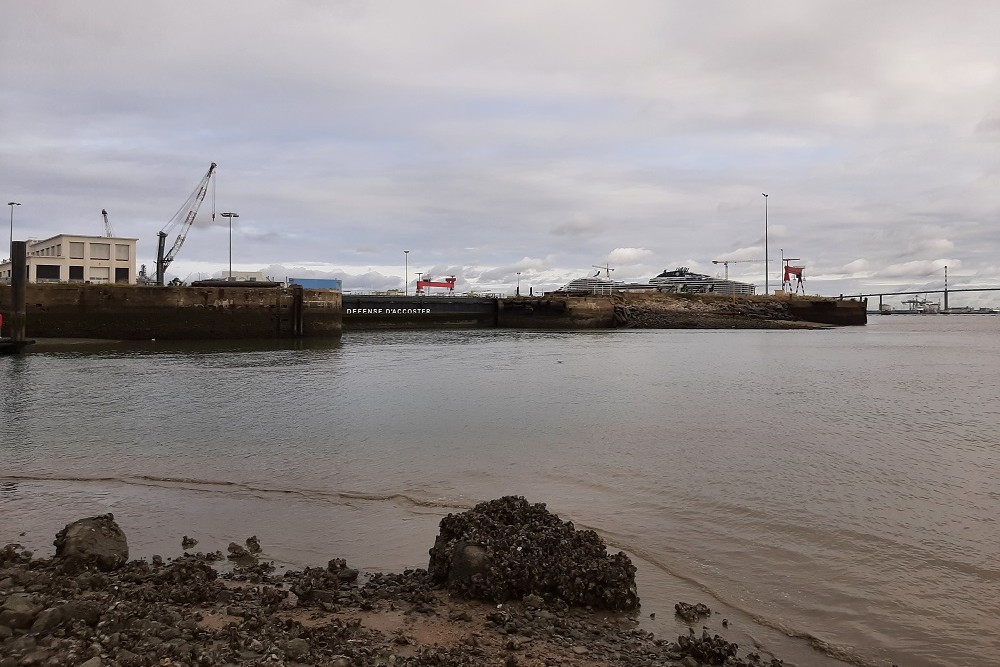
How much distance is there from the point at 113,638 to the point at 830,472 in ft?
36.2

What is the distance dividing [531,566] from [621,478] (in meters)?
5.32

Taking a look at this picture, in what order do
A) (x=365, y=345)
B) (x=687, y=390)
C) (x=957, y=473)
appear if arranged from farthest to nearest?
(x=365, y=345), (x=687, y=390), (x=957, y=473)

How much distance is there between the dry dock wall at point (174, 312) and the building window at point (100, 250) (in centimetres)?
4379

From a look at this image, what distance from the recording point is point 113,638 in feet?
15.3

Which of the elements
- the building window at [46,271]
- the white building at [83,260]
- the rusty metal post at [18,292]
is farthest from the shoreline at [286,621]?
the building window at [46,271]

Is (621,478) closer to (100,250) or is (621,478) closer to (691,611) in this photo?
(691,611)

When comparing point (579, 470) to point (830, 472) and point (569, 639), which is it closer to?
point (830, 472)

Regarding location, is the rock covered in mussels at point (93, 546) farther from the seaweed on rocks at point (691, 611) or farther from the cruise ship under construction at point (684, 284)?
the cruise ship under construction at point (684, 284)

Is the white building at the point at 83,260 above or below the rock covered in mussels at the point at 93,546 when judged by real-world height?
above

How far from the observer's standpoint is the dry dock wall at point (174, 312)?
138 ft

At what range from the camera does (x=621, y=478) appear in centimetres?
1118

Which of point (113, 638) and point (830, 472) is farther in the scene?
point (830, 472)

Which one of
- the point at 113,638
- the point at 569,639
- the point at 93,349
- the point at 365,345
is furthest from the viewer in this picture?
the point at 365,345

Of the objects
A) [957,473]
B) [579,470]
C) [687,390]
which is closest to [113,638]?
[579,470]
